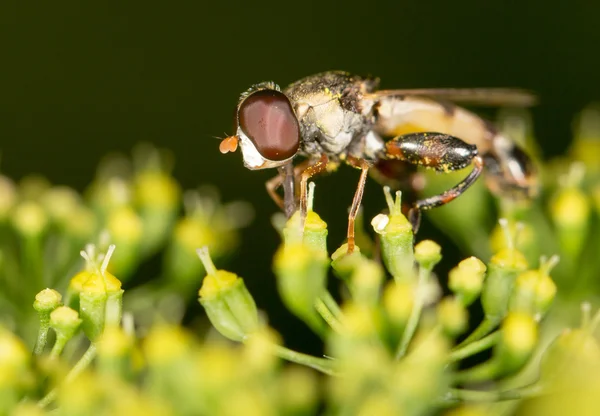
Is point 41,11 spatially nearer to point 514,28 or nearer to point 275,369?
point 514,28

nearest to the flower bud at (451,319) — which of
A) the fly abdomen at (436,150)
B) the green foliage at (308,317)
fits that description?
the green foliage at (308,317)

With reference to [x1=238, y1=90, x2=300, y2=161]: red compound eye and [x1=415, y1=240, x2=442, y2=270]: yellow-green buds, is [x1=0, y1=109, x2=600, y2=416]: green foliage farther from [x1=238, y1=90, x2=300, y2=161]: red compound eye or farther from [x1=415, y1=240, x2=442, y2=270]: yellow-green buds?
[x1=238, y1=90, x2=300, y2=161]: red compound eye

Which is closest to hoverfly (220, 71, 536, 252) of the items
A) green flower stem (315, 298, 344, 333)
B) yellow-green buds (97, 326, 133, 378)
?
green flower stem (315, 298, 344, 333)

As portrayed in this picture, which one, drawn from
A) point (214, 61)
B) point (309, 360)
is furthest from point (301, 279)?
point (214, 61)

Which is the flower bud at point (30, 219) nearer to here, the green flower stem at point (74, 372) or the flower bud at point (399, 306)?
the green flower stem at point (74, 372)

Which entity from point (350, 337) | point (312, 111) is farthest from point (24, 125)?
point (350, 337)
